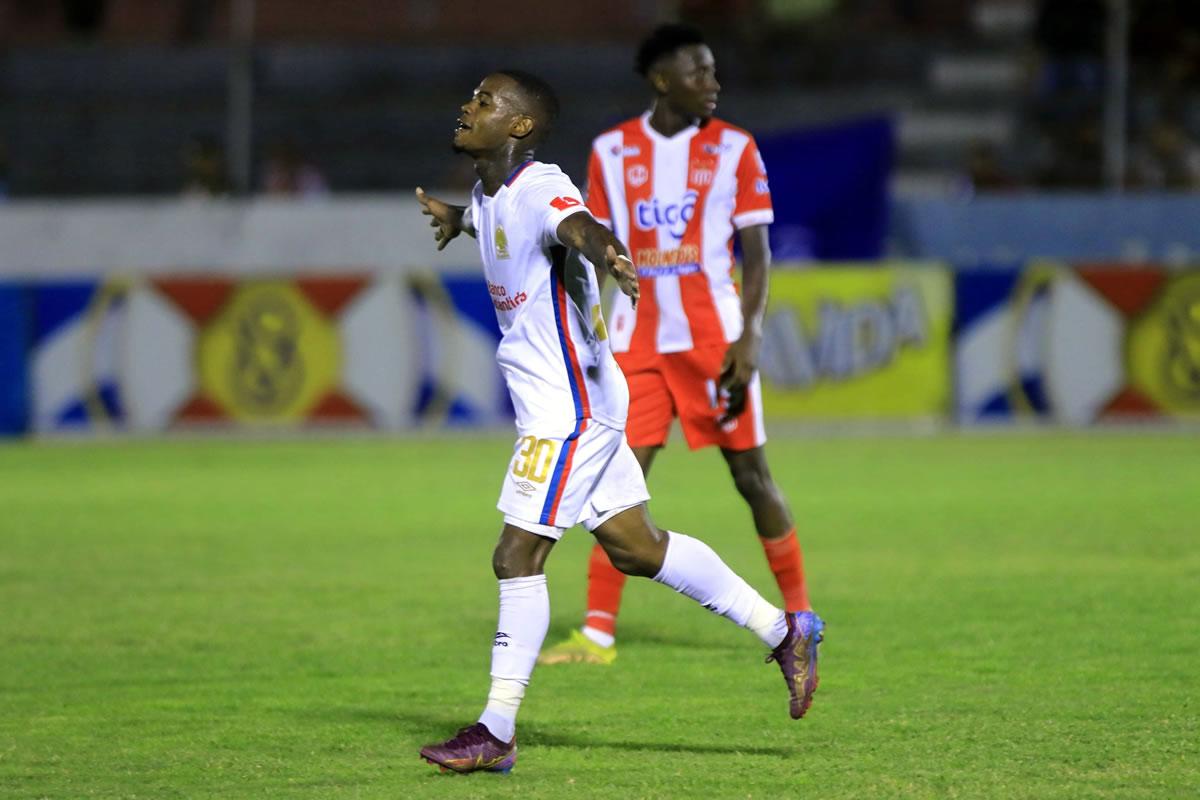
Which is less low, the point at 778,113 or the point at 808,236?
the point at 778,113

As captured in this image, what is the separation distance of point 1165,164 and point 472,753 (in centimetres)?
1550

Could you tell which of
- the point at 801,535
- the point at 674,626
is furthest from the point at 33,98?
the point at 674,626

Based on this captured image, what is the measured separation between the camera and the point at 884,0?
81.1ft

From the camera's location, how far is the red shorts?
7285mm

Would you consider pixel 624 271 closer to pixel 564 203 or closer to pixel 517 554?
pixel 564 203

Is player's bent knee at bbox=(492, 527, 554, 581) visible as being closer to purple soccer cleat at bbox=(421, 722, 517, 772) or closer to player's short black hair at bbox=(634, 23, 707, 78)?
purple soccer cleat at bbox=(421, 722, 517, 772)

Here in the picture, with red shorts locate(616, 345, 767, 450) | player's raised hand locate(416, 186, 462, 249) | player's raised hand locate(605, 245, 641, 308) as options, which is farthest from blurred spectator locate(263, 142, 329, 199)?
player's raised hand locate(605, 245, 641, 308)

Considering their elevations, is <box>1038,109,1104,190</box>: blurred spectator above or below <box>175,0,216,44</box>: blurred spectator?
below

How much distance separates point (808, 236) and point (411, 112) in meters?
6.27

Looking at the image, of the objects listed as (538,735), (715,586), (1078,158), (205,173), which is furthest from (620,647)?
(1078,158)

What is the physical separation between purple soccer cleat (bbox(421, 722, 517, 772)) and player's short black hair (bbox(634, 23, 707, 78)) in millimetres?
3032

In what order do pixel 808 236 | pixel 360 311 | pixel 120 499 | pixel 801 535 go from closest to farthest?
pixel 801 535
pixel 120 499
pixel 360 311
pixel 808 236

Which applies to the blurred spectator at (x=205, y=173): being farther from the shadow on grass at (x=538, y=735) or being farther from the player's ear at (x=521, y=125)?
the player's ear at (x=521, y=125)

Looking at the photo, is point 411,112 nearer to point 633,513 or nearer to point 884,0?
point 884,0
